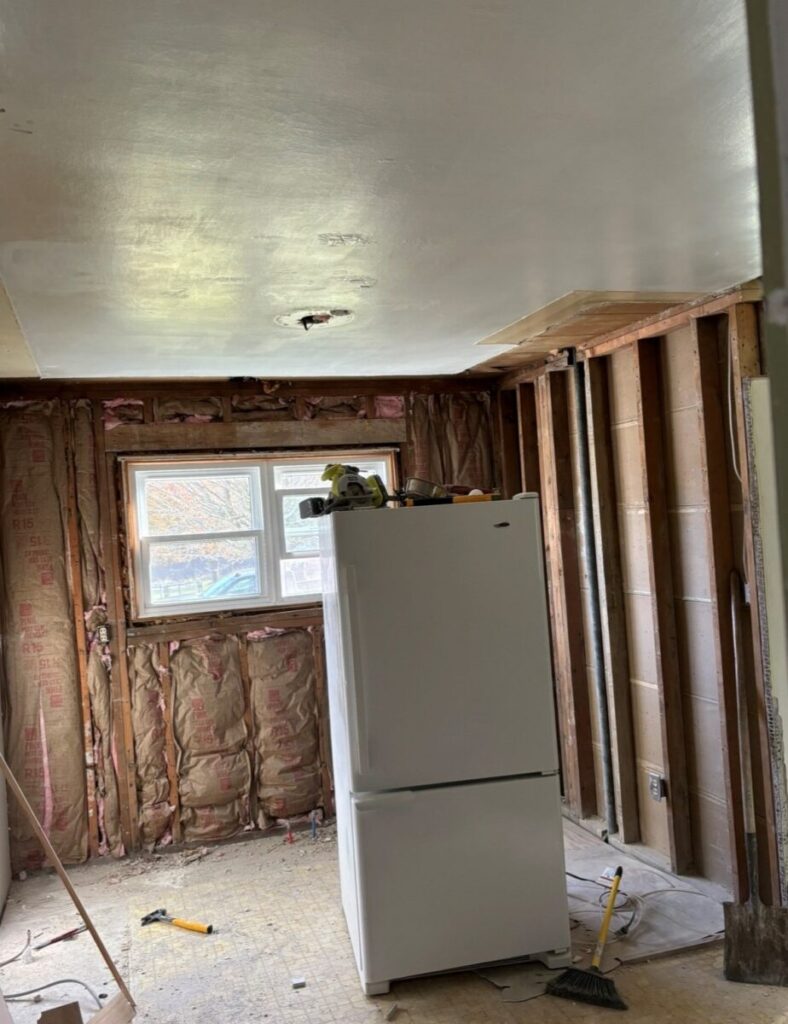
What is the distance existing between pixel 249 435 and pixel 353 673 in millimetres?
1943

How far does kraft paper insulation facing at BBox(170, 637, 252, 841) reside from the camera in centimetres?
420

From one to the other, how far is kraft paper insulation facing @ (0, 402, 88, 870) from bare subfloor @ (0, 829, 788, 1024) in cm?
37

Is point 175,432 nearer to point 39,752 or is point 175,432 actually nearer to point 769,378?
point 39,752

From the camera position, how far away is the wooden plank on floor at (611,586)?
12.5 ft

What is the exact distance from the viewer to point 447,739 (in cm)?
283

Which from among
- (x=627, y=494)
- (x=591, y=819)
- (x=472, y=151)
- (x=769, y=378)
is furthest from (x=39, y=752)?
(x=769, y=378)

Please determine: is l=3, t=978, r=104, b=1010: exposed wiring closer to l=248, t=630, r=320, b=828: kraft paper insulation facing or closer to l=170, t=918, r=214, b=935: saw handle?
l=170, t=918, r=214, b=935: saw handle

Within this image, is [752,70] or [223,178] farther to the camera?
[223,178]

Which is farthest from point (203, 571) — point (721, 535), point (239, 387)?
point (721, 535)

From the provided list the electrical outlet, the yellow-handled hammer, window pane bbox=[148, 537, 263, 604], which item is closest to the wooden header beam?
window pane bbox=[148, 537, 263, 604]

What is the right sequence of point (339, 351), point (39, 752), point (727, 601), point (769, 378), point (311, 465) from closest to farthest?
point (769, 378)
point (727, 601)
point (339, 351)
point (39, 752)
point (311, 465)

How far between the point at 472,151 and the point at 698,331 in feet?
6.15

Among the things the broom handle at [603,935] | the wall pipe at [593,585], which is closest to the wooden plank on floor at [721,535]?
the broom handle at [603,935]

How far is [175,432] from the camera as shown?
421 centimetres
